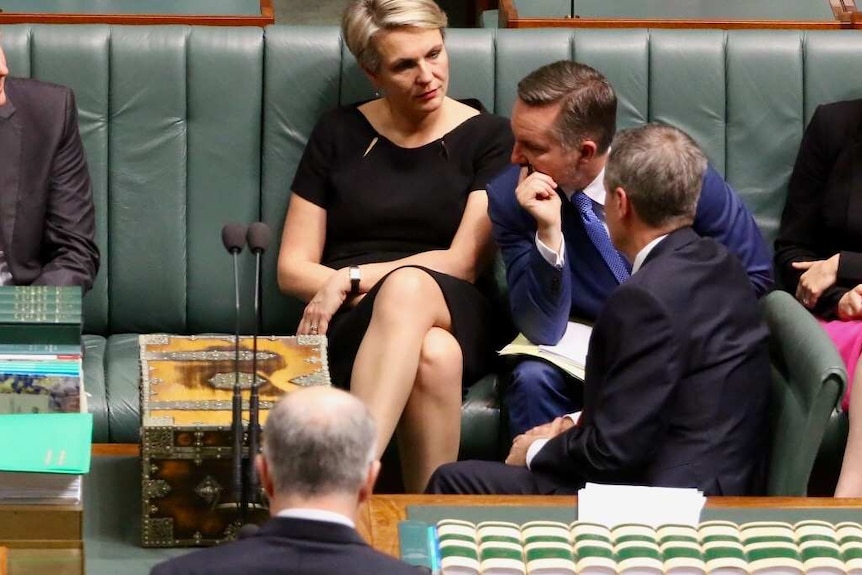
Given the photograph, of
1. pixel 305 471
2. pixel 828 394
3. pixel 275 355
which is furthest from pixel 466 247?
pixel 305 471

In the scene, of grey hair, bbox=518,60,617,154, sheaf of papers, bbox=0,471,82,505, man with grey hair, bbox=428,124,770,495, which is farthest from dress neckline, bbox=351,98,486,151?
sheaf of papers, bbox=0,471,82,505

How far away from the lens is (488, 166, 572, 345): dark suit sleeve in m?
3.57

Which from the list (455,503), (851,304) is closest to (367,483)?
(455,503)

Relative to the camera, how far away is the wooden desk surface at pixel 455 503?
7.70 feet

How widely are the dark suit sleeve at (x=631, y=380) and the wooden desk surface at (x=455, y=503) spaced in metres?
0.28

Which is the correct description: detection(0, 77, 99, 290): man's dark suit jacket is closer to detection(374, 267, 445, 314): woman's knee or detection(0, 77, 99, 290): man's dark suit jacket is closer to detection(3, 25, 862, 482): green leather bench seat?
detection(3, 25, 862, 482): green leather bench seat

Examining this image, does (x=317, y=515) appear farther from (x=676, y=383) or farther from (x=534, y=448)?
(x=534, y=448)

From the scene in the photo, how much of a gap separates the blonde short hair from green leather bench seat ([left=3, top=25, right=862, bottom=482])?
0.69 feet

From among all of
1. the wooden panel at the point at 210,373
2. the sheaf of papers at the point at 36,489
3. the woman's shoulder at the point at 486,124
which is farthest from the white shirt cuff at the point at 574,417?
the sheaf of papers at the point at 36,489

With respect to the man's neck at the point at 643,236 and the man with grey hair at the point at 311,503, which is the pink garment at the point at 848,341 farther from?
the man with grey hair at the point at 311,503

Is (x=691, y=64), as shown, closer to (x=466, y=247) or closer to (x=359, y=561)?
(x=466, y=247)

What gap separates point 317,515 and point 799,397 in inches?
57.6

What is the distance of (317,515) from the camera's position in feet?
6.12

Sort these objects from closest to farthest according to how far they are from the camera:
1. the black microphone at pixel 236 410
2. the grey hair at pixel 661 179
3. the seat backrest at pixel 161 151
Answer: the black microphone at pixel 236 410
the grey hair at pixel 661 179
the seat backrest at pixel 161 151
